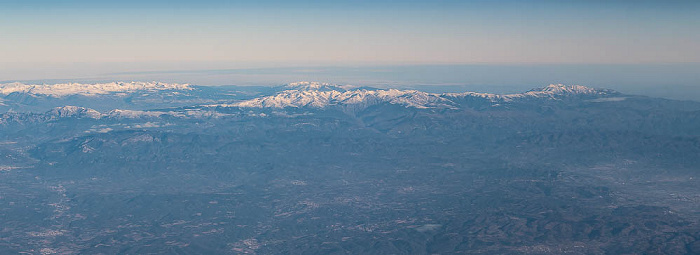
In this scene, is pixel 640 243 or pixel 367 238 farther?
pixel 367 238

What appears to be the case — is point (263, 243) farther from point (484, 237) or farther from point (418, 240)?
point (484, 237)

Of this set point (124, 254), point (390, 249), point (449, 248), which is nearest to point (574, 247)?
point (449, 248)

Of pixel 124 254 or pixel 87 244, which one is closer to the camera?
pixel 124 254

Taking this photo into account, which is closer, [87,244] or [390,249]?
[390,249]

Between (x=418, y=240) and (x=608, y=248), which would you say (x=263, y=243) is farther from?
(x=608, y=248)

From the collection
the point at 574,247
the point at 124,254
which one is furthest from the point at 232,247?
the point at 574,247

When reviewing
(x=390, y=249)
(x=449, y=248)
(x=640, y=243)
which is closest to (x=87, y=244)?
(x=390, y=249)

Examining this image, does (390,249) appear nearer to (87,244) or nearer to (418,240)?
(418,240)
